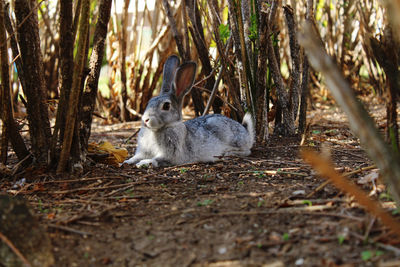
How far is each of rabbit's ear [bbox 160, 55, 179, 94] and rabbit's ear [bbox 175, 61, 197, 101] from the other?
0.15m

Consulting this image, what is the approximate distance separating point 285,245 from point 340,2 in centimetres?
780

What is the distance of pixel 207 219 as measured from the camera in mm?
2607

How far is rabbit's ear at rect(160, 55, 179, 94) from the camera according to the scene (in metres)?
4.88

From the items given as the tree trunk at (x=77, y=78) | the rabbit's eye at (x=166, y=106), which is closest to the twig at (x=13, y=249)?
the tree trunk at (x=77, y=78)

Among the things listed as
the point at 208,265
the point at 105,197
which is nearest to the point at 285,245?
the point at 208,265

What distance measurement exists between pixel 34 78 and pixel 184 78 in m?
1.79

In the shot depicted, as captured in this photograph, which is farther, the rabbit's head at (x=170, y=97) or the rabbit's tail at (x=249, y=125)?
the rabbit's tail at (x=249, y=125)

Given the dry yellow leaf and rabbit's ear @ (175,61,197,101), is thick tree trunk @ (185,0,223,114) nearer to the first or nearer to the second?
rabbit's ear @ (175,61,197,101)

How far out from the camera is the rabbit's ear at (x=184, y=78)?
15.3 feet

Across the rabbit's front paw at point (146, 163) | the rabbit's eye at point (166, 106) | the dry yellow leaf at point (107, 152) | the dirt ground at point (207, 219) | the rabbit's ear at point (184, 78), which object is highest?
the rabbit's ear at point (184, 78)

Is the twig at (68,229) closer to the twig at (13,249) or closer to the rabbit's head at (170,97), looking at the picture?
the twig at (13,249)

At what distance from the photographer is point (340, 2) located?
8961 millimetres

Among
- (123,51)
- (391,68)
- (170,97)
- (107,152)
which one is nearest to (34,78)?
(107,152)

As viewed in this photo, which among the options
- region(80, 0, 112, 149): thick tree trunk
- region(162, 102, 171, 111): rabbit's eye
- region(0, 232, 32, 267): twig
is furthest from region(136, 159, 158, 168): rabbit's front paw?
region(0, 232, 32, 267): twig
